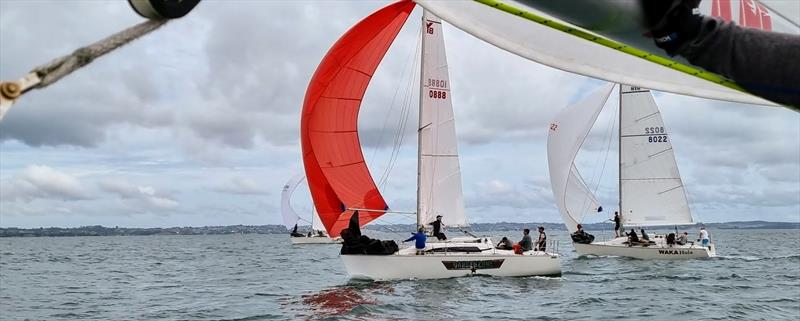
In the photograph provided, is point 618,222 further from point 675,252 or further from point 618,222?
point 675,252

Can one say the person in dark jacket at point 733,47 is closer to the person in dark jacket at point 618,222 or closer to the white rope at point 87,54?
the white rope at point 87,54

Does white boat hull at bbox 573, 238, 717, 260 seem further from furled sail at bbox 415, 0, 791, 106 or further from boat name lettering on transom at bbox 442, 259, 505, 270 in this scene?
furled sail at bbox 415, 0, 791, 106

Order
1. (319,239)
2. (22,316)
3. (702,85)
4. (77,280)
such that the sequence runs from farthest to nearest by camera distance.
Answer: (319,239)
(77,280)
(22,316)
(702,85)

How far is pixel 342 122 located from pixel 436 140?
14.6 feet

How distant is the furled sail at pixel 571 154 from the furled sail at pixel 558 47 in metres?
27.8

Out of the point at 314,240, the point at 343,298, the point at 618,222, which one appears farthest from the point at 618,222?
the point at 314,240

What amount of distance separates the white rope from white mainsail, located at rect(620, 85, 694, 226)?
2876cm

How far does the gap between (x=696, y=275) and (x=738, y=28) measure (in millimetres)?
21635

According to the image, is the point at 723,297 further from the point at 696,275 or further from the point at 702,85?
the point at 702,85

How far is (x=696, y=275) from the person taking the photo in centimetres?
2114

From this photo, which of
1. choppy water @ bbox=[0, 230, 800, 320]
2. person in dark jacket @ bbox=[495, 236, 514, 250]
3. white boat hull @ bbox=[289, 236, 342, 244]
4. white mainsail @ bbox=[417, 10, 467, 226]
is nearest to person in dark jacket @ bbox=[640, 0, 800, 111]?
choppy water @ bbox=[0, 230, 800, 320]

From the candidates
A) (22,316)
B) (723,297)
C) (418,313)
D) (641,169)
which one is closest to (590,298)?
(723,297)

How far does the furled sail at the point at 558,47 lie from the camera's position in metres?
1.80

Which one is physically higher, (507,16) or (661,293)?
(507,16)
